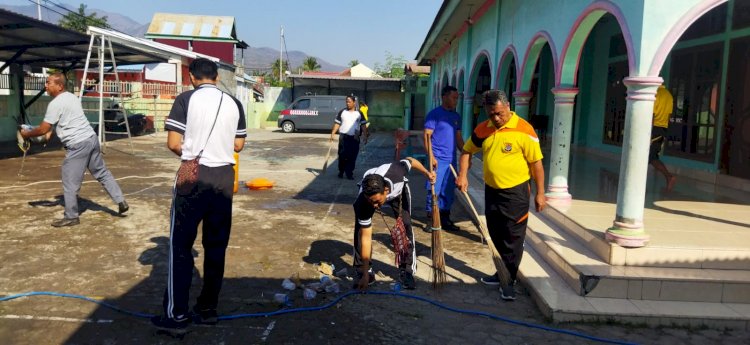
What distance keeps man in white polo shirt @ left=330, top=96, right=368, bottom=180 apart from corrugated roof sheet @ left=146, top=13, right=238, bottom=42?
105 ft

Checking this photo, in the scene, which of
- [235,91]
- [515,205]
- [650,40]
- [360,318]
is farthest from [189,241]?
[235,91]

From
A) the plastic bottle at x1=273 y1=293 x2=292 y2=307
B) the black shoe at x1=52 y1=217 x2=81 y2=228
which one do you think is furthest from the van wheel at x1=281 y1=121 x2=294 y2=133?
the plastic bottle at x1=273 y1=293 x2=292 y2=307

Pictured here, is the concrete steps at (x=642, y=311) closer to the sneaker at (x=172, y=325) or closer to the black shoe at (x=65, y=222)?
the sneaker at (x=172, y=325)

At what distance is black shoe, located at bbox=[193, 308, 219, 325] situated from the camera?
3.71 metres

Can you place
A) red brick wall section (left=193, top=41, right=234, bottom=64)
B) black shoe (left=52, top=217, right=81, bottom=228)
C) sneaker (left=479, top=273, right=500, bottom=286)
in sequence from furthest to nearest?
red brick wall section (left=193, top=41, right=234, bottom=64) < black shoe (left=52, top=217, right=81, bottom=228) < sneaker (left=479, top=273, right=500, bottom=286)

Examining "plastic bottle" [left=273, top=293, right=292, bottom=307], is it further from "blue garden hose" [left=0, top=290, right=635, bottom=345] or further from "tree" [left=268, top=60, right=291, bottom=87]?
"tree" [left=268, top=60, right=291, bottom=87]

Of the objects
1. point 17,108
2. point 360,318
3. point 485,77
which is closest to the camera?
point 360,318

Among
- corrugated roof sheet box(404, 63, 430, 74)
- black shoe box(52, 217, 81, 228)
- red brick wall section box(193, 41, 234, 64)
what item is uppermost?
red brick wall section box(193, 41, 234, 64)

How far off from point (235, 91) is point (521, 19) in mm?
24016

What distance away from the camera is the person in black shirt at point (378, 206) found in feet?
13.5

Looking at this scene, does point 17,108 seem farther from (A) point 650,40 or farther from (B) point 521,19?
(A) point 650,40

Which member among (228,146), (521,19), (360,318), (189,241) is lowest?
(360,318)

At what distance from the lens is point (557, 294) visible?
4273mm

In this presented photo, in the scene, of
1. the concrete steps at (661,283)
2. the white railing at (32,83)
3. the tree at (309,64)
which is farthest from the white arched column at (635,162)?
the tree at (309,64)
